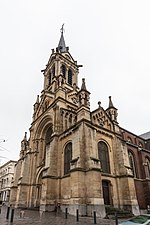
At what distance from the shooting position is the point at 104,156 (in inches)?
843

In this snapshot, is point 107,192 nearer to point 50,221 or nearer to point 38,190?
point 50,221

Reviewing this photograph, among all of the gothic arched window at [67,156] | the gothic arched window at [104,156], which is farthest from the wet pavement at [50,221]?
the gothic arched window at [104,156]

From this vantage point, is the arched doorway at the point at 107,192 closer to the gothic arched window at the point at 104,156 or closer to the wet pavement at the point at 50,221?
the gothic arched window at the point at 104,156

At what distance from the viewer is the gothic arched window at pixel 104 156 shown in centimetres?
2059

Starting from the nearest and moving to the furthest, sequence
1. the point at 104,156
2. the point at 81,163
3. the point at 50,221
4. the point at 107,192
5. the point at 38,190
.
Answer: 1. the point at 50,221
2. the point at 81,163
3. the point at 107,192
4. the point at 104,156
5. the point at 38,190

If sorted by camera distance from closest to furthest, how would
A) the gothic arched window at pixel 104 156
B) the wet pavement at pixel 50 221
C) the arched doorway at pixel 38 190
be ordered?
the wet pavement at pixel 50 221 < the gothic arched window at pixel 104 156 < the arched doorway at pixel 38 190

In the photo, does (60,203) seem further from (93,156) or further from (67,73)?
(67,73)

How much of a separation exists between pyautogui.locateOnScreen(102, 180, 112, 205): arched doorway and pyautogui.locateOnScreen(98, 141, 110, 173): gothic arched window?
1349mm

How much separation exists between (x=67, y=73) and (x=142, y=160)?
2258 cm

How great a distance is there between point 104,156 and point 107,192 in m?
4.12

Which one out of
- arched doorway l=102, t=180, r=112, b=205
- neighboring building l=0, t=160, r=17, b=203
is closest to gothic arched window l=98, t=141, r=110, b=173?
arched doorway l=102, t=180, r=112, b=205

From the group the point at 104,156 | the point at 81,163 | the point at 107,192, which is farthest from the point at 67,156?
the point at 107,192

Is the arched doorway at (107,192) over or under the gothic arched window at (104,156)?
under

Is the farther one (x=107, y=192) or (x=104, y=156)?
(x=104, y=156)
